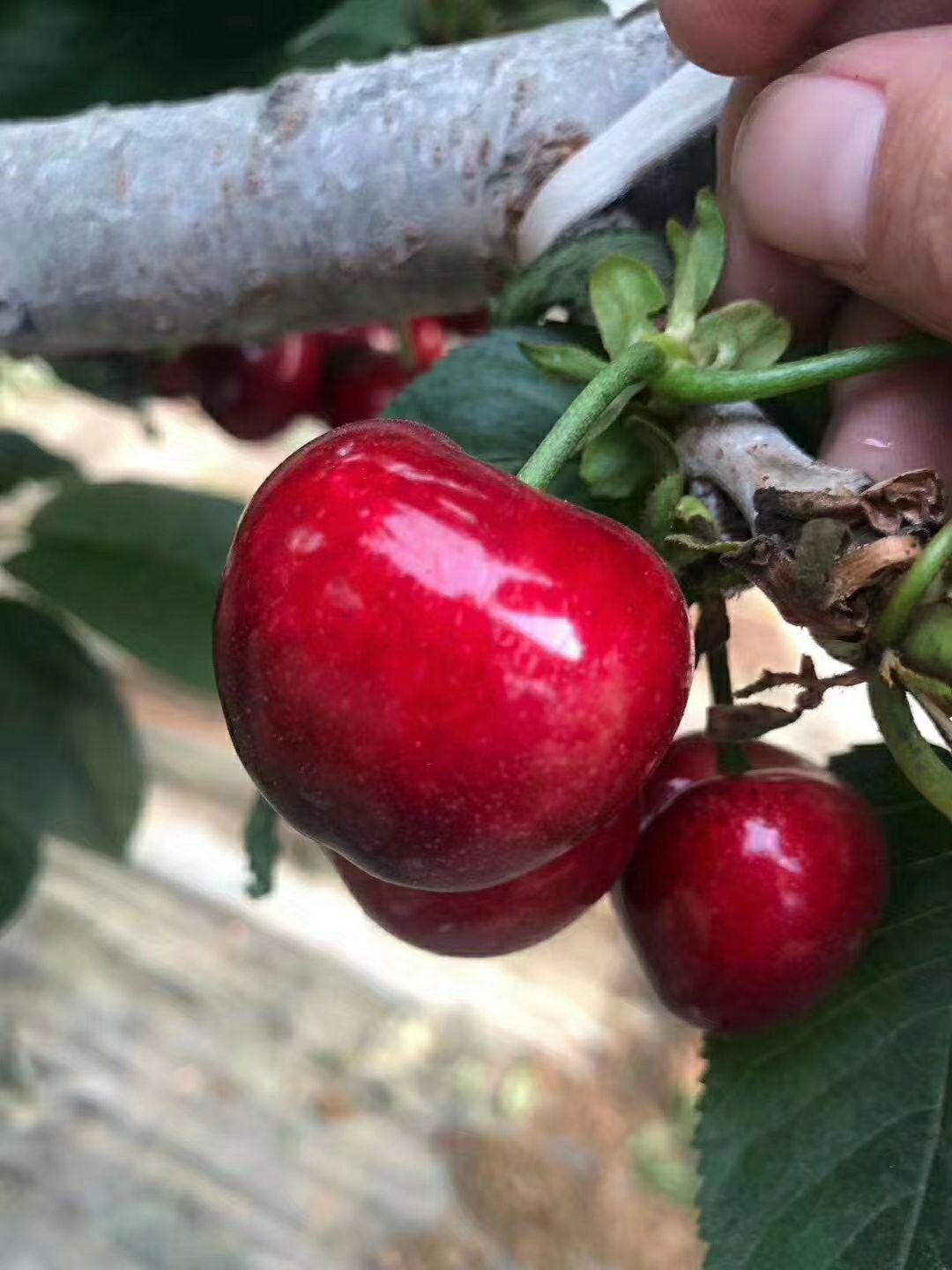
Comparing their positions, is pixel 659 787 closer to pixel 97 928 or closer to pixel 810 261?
pixel 810 261

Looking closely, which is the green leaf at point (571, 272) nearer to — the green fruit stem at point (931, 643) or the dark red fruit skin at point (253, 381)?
the green fruit stem at point (931, 643)

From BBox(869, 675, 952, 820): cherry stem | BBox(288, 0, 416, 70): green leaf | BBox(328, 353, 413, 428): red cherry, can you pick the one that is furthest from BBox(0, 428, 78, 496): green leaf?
BBox(869, 675, 952, 820): cherry stem

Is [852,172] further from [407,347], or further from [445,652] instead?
[407,347]

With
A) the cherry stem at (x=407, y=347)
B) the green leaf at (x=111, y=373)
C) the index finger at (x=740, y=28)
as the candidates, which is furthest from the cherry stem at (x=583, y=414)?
the green leaf at (x=111, y=373)

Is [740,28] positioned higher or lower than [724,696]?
higher

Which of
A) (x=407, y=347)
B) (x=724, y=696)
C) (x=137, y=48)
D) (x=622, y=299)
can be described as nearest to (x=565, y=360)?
(x=622, y=299)
